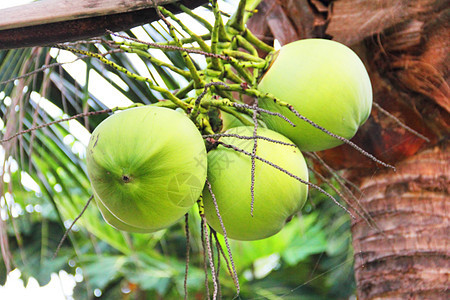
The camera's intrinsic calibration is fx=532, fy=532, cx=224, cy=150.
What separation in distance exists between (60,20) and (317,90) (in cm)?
61

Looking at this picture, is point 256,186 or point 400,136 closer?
point 256,186

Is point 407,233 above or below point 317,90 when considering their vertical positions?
below

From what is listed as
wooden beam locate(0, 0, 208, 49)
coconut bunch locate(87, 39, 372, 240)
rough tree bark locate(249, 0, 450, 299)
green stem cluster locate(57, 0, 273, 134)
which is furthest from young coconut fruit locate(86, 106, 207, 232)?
rough tree bark locate(249, 0, 450, 299)

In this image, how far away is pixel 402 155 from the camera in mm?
1709

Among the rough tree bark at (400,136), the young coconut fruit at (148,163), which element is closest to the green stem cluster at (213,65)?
the young coconut fruit at (148,163)

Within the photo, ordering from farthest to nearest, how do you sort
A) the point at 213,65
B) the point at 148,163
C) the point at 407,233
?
the point at 407,233, the point at 213,65, the point at 148,163

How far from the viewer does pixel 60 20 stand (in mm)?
1212

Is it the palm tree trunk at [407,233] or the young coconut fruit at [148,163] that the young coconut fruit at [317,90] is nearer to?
the young coconut fruit at [148,163]

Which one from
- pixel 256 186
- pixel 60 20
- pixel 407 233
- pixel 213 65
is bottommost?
pixel 407 233

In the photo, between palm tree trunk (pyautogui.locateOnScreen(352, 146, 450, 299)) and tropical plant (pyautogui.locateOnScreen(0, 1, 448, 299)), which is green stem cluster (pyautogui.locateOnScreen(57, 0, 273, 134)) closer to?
tropical plant (pyautogui.locateOnScreen(0, 1, 448, 299))

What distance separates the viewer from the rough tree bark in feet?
5.11

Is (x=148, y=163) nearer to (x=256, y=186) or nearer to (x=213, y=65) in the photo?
(x=256, y=186)

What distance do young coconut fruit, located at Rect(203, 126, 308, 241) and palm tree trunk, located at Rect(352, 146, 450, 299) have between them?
50cm

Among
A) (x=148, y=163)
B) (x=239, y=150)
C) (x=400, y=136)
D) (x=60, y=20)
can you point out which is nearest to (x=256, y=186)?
(x=239, y=150)
